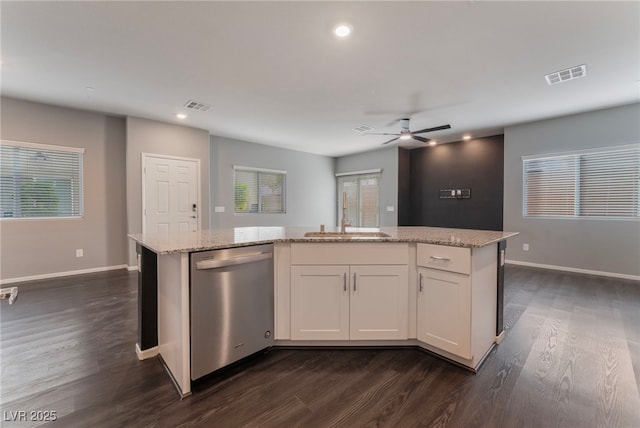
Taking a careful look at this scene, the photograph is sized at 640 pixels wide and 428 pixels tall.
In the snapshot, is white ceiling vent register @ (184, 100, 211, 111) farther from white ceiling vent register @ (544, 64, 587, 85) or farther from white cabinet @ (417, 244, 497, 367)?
white ceiling vent register @ (544, 64, 587, 85)

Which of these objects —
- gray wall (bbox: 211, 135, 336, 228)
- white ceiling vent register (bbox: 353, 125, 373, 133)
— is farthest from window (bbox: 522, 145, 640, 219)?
gray wall (bbox: 211, 135, 336, 228)

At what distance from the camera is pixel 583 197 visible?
15.4 ft

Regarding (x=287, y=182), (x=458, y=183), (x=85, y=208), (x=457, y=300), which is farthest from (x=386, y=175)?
(x=85, y=208)

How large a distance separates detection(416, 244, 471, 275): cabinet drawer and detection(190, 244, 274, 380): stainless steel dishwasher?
1146 mm

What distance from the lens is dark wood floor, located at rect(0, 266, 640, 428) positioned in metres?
1.48

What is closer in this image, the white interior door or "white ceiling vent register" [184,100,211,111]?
"white ceiling vent register" [184,100,211,111]

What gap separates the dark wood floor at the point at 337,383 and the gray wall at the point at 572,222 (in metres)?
2.40

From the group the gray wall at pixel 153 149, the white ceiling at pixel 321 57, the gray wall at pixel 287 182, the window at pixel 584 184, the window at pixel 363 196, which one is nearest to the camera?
the white ceiling at pixel 321 57

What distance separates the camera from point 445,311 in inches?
78.3

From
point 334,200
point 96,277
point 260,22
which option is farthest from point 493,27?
point 334,200

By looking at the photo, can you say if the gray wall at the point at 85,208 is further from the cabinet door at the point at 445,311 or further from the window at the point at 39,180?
the cabinet door at the point at 445,311

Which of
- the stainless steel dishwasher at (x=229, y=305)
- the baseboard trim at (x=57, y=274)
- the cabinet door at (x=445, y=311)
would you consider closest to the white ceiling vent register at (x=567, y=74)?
the cabinet door at (x=445, y=311)

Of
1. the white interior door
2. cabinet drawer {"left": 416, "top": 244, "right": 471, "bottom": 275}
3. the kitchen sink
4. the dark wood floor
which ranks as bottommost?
the dark wood floor

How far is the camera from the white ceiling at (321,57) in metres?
2.22
